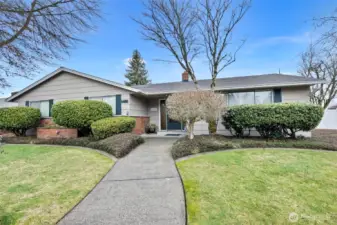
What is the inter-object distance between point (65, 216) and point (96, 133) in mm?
5519

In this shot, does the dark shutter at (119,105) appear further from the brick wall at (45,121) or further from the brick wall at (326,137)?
the brick wall at (326,137)

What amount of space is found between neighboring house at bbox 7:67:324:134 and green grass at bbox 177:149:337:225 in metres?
4.45

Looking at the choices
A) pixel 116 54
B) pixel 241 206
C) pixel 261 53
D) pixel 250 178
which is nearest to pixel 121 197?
pixel 241 206

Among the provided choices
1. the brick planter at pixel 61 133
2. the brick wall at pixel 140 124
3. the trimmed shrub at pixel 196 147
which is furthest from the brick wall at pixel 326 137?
the brick planter at pixel 61 133

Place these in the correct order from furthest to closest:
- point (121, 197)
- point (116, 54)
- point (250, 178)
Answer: point (116, 54)
point (250, 178)
point (121, 197)

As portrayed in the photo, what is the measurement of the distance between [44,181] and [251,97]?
10.0 m

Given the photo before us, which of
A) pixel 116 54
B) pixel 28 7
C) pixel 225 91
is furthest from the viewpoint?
pixel 116 54

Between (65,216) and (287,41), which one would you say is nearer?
(65,216)

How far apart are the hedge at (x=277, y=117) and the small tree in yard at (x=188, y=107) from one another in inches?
78.5

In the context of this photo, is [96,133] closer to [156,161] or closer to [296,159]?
[156,161]

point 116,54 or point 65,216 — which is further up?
point 116,54

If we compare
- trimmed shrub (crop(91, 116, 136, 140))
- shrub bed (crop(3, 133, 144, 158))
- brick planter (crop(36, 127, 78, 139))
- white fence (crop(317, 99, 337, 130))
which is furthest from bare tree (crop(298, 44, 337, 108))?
brick planter (crop(36, 127, 78, 139))

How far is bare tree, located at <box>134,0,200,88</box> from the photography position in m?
9.59

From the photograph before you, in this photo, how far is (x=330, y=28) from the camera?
493 centimetres
